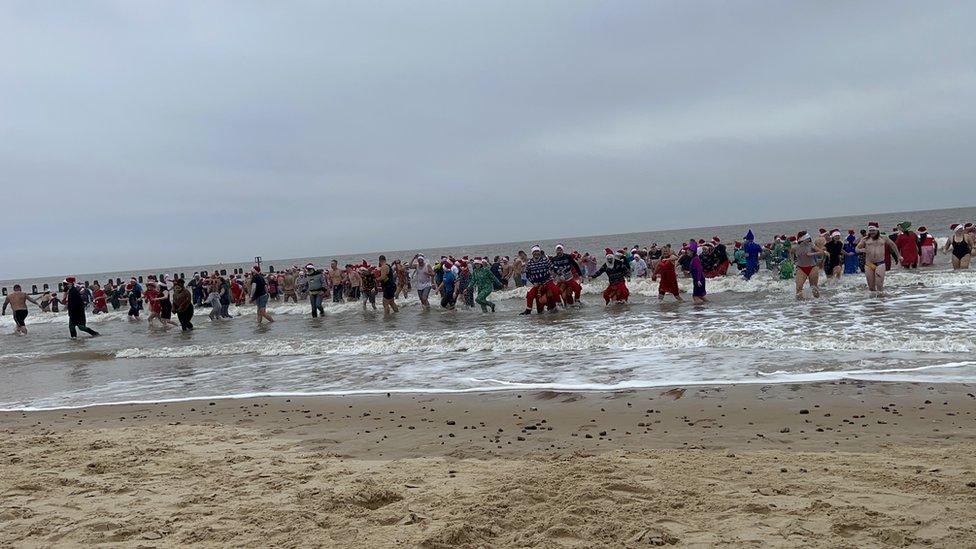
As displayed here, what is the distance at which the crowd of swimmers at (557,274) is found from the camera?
57.4ft

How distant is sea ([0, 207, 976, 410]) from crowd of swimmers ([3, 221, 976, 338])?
64cm

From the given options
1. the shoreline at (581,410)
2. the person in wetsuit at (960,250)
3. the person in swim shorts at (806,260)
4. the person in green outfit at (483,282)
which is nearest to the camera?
the shoreline at (581,410)

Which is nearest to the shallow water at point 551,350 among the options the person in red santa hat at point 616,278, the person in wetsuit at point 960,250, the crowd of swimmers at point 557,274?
the person in red santa hat at point 616,278

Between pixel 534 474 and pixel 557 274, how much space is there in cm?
1332

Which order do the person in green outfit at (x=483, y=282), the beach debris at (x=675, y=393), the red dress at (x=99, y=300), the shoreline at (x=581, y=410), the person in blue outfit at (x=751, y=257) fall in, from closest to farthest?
the shoreline at (x=581, y=410) → the beach debris at (x=675, y=393) → the person in green outfit at (x=483, y=282) → the person in blue outfit at (x=751, y=257) → the red dress at (x=99, y=300)

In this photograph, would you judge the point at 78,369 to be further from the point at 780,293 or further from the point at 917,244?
the point at 917,244

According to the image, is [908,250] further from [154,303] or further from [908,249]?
[154,303]

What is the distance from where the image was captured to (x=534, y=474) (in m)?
4.70

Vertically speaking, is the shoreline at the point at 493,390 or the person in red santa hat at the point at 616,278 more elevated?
the person in red santa hat at the point at 616,278

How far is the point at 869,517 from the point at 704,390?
3.81 m

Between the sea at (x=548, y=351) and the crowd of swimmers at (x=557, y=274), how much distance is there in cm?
64

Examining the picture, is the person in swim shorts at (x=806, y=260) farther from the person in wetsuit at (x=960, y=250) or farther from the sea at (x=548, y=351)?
the person in wetsuit at (x=960, y=250)

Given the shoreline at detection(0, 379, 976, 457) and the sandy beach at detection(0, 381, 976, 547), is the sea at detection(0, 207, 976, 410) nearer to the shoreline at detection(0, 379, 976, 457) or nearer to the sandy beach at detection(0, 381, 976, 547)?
the shoreline at detection(0, 379, 976, 457)

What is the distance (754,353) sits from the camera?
9.72 m
